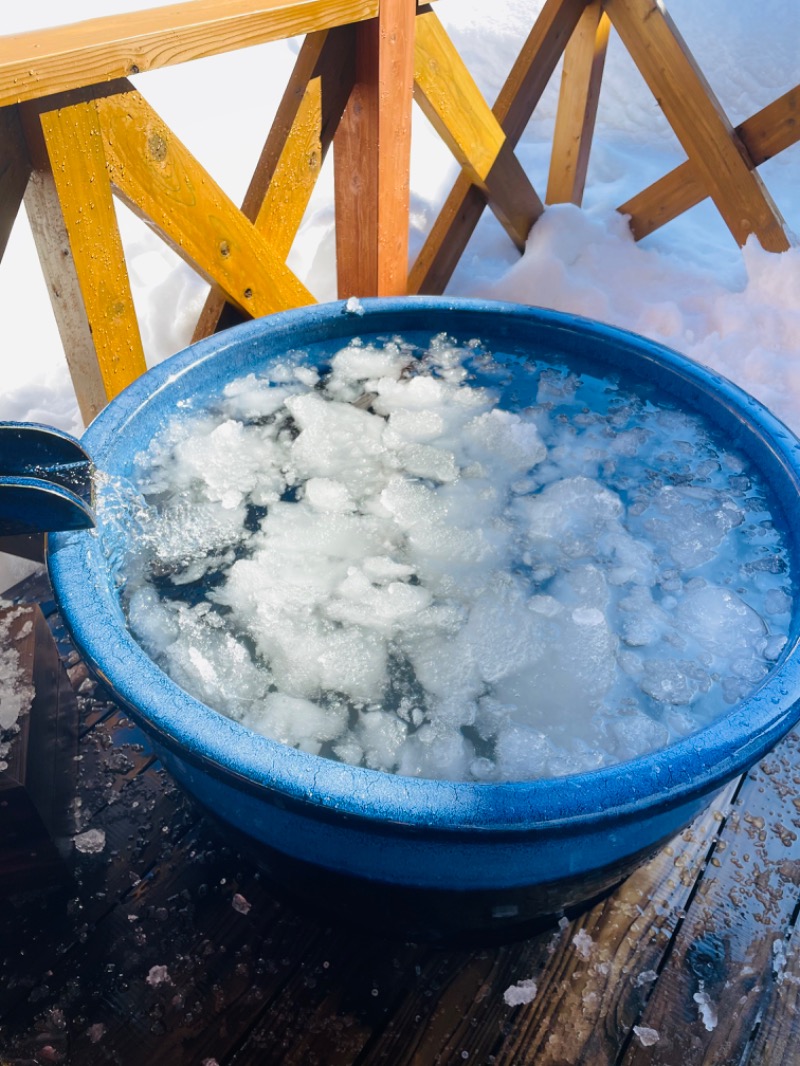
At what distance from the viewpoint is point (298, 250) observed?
10.8 feet

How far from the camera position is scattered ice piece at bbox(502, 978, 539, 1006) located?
1.41m

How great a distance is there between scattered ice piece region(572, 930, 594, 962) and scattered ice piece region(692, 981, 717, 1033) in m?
0.19

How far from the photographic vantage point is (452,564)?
65.4 inches

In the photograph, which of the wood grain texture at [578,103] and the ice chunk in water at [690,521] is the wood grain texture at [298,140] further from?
the ice chunk in water at [690,521]

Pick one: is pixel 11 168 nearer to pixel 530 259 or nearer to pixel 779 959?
pixel 530 259

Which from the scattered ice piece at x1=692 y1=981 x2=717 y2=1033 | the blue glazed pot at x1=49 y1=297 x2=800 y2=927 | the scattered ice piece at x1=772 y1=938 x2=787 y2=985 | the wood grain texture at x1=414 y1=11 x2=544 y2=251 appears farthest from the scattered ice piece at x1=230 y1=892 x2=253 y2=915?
the wood grain texture at x1=414 y1=11 x2=544 y2=251

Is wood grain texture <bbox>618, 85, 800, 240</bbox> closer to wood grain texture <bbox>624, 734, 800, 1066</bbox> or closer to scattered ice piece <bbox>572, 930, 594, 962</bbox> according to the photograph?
wood grain texture <bbox>624, 734, 800, 1066</bbox>

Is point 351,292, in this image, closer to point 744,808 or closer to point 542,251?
point 542,251

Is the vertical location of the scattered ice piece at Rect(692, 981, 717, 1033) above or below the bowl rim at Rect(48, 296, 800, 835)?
below

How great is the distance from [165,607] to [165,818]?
491mm

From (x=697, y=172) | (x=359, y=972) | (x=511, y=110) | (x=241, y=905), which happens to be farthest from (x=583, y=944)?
(x=511, y=110)

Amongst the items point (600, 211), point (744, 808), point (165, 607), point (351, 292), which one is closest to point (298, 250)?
point (351, 292)

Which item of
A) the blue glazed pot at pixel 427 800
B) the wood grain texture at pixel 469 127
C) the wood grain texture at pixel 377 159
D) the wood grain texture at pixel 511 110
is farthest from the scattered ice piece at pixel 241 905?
the wood grain texture at pixel 511 110

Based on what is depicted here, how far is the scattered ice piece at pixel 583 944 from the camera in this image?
1475 millimetres
